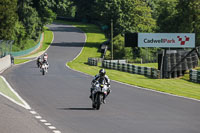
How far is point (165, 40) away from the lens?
50.2 m

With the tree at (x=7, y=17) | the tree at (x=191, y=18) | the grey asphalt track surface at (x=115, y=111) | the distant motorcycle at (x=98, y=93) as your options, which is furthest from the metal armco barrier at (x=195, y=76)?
the tree at (x=7, y=17)

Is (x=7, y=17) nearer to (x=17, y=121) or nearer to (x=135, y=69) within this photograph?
(x=135, y=69)

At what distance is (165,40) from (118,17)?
38.9m

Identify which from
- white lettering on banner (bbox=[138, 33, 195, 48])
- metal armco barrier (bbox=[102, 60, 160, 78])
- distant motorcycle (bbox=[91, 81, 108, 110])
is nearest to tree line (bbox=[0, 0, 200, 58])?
metal armco barrier (bbox=[102, 60, 160, 78])

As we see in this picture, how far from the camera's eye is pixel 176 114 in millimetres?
15406

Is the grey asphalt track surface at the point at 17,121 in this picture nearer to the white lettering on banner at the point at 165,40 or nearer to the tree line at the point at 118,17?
the white lettering on banner at the point at 165,40

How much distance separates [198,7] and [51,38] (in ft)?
121

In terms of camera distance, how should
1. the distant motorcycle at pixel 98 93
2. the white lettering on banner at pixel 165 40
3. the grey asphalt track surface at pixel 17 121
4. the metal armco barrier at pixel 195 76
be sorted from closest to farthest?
1. the grey asphalt track surface at pixel 17 121
2. the distant motorcycle at pixel 98 93
3. the metal armco barrier at pixel 195 76
4. the white lettering on banner at pixel 165 40

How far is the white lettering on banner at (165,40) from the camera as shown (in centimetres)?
4997

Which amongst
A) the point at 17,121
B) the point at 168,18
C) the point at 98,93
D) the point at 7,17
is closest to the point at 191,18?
the point at 168,18

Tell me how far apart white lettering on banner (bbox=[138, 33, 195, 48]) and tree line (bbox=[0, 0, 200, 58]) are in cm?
2174

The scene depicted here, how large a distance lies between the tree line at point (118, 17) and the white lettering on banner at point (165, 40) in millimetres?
21744

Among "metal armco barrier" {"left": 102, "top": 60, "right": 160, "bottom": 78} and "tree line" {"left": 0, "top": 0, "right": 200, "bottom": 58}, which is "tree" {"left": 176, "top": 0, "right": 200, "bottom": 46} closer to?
"tree line" {"left": 0, "top": 0, "right": 200, "bottom": 58}

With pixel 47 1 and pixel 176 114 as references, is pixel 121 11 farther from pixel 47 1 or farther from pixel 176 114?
pixel 176 114
